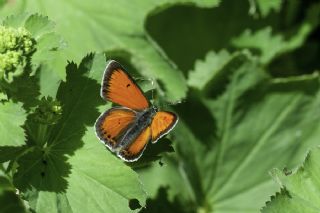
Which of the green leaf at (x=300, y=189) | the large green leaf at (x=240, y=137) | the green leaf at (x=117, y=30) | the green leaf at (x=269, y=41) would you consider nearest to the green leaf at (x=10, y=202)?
the large green leaf at (x=240, y=137)

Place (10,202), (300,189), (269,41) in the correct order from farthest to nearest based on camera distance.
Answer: (269,41) → (10,202) → (300,189)

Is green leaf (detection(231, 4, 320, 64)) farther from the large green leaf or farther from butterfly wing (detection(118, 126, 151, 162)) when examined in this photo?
butterfly wing (detection(118, 126, 151, 162))

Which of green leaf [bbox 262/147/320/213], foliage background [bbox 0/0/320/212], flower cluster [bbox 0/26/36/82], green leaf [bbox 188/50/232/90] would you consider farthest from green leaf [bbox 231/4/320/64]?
flower cluster [bbox 0/26/36/82]

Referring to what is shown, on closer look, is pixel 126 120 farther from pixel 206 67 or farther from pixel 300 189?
pixel 206 67

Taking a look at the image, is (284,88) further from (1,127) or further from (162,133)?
(1,127)

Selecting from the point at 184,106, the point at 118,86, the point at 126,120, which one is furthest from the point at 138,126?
the point at 184,106
